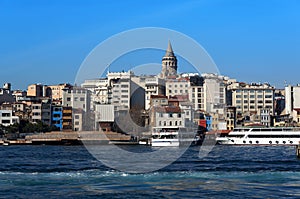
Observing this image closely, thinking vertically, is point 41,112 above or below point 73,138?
above

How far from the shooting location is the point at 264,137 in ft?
181

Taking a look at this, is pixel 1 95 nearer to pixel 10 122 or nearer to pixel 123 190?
pixel 10 122

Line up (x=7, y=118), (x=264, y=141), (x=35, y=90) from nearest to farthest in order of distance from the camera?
1. (x=264, y=141)
2. (x=7, y=118)
3. (x=35, y=90)

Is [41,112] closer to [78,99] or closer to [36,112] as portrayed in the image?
[36,112]

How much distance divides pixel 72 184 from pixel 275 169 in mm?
9422

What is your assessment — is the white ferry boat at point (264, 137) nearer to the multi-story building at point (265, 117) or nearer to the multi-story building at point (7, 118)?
the multi-story building at point (265, 117)

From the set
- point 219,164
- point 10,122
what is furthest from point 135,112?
point 219,164

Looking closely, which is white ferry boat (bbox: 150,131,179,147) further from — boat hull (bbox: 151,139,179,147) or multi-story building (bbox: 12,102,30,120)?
multi-story building (bbox: 12,102,30,120)

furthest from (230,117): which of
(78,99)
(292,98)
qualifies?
(78,99)

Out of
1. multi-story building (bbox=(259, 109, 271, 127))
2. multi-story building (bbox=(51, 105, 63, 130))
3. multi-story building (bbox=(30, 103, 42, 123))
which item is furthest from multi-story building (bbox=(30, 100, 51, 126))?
multi-story building (bbox=(259, 109, 271, 127))

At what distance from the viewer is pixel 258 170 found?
2364 centimetres

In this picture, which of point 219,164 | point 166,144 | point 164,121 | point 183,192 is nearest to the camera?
point 183,192

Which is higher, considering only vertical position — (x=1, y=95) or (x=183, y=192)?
(x=1, y=95)

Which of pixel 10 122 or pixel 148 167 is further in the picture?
pixel 10 122
